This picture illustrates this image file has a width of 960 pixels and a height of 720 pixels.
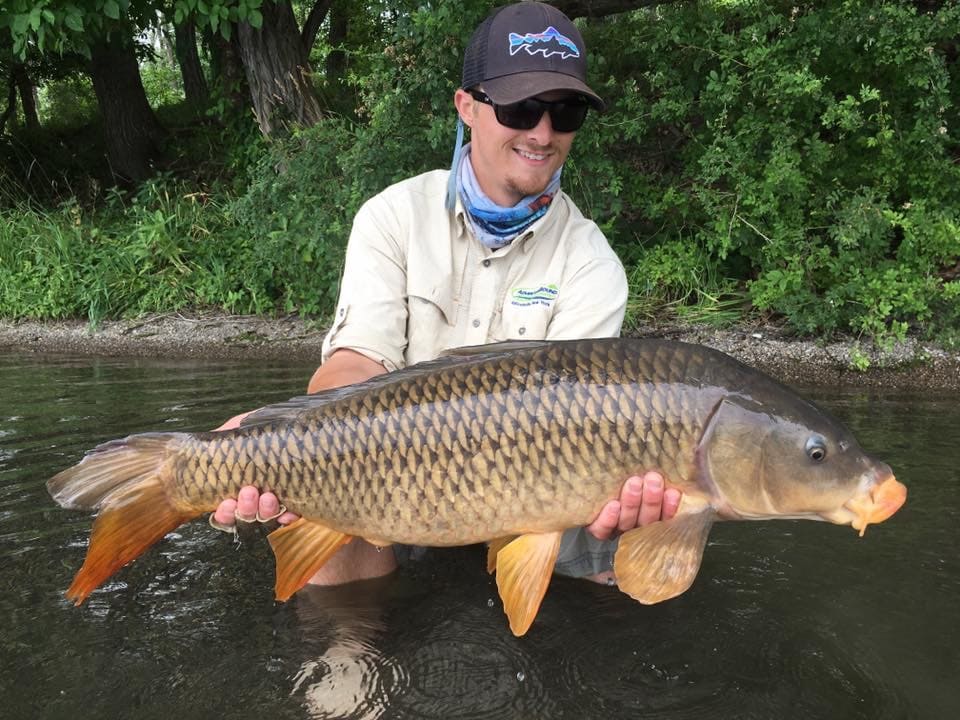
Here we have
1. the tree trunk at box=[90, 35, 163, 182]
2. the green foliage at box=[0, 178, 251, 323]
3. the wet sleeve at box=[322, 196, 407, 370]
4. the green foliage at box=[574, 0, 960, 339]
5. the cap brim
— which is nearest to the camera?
the cap brim

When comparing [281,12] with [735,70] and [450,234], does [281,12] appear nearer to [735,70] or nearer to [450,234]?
[735,70]

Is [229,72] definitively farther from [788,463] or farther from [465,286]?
[788,463]

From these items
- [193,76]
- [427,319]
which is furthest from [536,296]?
[193,76]

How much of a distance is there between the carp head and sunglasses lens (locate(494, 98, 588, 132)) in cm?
94

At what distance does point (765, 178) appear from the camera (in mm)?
4824

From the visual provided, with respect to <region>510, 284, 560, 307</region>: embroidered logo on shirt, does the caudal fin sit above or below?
below

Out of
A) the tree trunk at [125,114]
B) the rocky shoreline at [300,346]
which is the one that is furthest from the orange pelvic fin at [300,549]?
the tree trunk at [125,114]

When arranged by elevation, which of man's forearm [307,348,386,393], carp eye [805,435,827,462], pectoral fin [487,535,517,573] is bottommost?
pectoral fin [487,535,517,573]

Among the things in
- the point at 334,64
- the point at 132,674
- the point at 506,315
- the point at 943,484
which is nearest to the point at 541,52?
the point at 506,315

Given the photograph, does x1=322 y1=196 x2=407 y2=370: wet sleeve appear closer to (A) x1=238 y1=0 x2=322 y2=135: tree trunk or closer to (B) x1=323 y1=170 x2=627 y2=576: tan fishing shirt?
(B) x1=323 y1=170 x2=627 y2=576: tan fishing shirt

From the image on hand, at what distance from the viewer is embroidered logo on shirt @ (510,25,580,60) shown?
2.14 meters

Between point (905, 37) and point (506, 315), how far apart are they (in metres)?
3.39

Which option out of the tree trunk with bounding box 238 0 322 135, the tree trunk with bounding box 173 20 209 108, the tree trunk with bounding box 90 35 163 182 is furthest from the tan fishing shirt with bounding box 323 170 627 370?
the tree trunk with bounding box 173 20 209 108

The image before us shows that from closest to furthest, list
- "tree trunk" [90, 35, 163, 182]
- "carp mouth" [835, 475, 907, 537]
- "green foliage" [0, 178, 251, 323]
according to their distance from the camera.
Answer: "carp mouth" [835, 475, 907, 537] < "green foliage" [0, 178, 251, 323] < "tree trunk" [90, 35, 163, 182]
